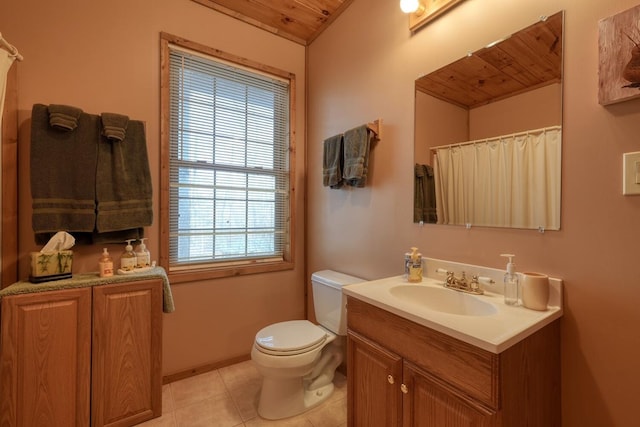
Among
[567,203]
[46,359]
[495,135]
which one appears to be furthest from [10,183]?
[567,203]

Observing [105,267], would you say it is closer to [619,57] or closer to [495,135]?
[495,135]

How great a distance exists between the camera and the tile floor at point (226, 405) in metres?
1.58

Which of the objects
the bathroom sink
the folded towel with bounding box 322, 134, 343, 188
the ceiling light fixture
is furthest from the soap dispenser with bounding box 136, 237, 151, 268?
the ceiling light fixture

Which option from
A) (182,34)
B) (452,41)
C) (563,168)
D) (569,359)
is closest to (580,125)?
(563,168)

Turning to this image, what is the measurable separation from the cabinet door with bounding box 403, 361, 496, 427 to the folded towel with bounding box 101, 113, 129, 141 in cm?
189

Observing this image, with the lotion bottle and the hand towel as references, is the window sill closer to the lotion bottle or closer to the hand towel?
the lotion bottle

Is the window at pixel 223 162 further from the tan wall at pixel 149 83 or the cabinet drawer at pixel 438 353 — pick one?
→ the cabinet drawer at pixel 438 353

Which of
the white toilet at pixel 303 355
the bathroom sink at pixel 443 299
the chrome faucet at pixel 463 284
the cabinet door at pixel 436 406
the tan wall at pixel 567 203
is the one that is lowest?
the white toilet at pixel 303 355

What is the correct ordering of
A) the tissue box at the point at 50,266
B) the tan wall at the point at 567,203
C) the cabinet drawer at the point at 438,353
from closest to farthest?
the cabinet drawer at the point at 438,353
the tan wall at the point at 567,203
the tissue box at the point at 50,266

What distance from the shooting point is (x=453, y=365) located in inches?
35.4

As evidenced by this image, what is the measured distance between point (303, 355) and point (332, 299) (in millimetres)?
409

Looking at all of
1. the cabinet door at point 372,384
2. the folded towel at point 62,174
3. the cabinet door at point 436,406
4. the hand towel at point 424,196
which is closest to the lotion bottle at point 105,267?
the folded towel at point 62,174

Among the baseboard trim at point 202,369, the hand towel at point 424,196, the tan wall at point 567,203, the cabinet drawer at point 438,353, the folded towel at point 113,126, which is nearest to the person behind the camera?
the cabinet drawer at point 438,353

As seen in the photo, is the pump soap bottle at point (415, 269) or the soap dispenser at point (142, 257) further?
the soap dispenser at point (142, 257)
